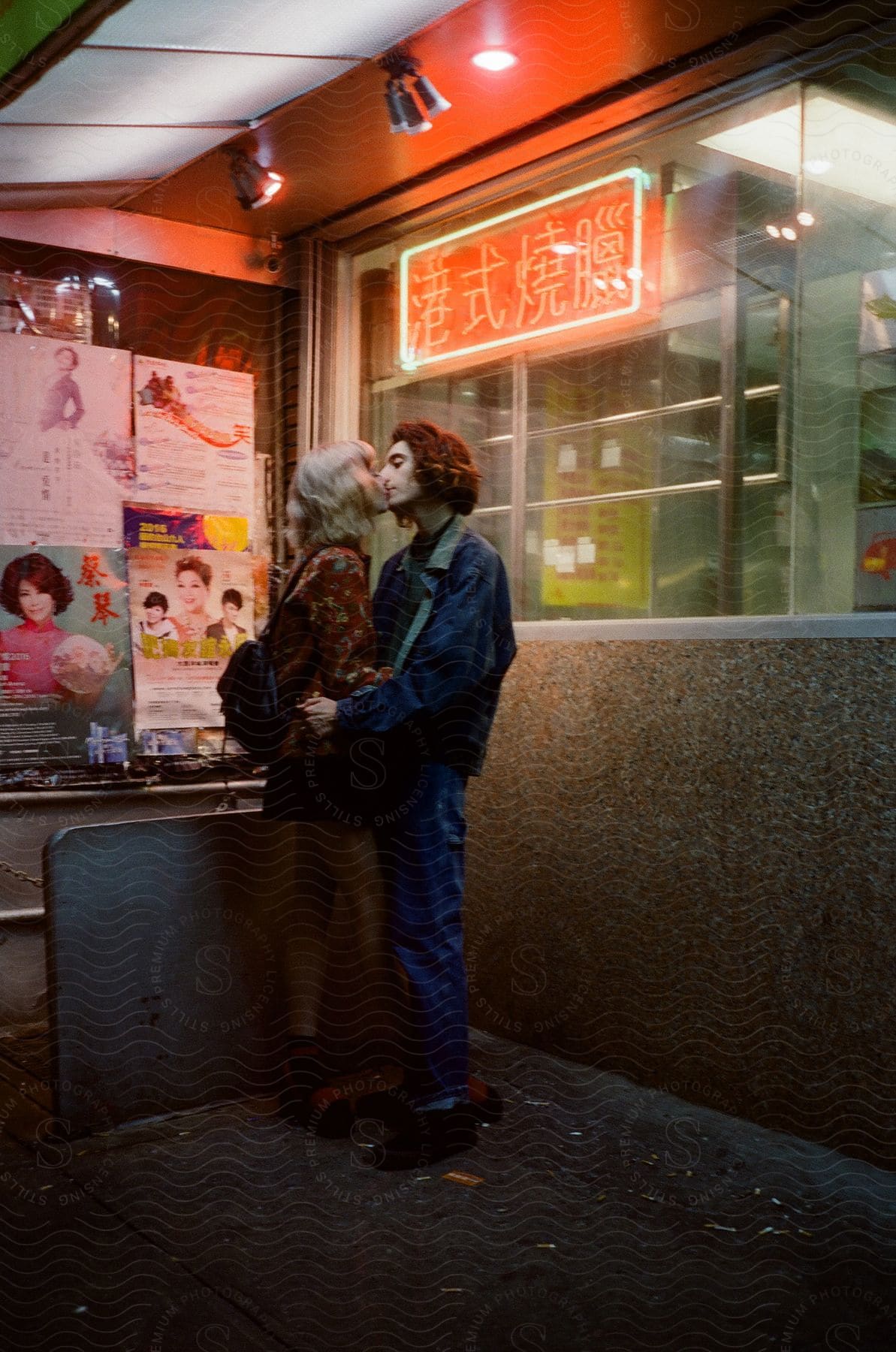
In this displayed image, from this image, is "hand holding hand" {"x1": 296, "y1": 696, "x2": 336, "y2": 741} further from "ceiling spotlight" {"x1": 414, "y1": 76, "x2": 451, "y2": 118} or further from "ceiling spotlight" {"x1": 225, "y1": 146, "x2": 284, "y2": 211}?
"ceiling spotlight" {"x1": 225, "y1": 146, "x2": 284, "y2": 211}

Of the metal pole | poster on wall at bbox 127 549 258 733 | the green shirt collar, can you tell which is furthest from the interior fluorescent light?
poster on wall at bbox 127 549 258 733

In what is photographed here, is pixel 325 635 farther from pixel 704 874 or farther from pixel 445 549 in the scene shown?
pixel 704 874

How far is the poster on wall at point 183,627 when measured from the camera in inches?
191

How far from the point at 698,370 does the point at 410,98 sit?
1234 mm

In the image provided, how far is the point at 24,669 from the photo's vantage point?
14.9 feet

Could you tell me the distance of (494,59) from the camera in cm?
371

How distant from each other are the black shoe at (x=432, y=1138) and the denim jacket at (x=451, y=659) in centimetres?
96

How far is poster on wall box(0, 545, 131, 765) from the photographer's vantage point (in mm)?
4508

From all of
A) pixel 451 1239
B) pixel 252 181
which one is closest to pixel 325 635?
pixel 451 1239

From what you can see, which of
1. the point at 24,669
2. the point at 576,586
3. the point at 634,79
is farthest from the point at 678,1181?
the point at 634,79

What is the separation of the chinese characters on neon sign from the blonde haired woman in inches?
41.0

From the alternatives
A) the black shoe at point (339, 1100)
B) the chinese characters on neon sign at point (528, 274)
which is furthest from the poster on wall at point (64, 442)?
the black shoe at point (339, 1100)

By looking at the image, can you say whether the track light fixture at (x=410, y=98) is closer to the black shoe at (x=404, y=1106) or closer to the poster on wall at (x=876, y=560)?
the poster on wall at (x=876, y=560)

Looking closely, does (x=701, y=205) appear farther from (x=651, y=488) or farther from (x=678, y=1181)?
(x=678, y=1181)
